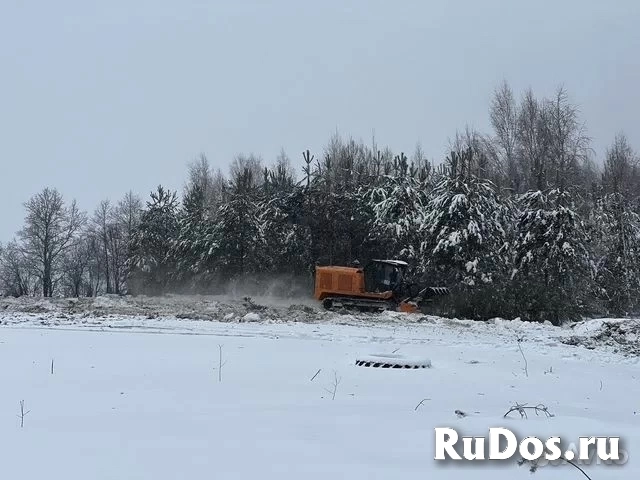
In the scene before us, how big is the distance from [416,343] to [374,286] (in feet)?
42.2

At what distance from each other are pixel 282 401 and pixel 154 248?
48.4 metres

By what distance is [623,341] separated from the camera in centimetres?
1731

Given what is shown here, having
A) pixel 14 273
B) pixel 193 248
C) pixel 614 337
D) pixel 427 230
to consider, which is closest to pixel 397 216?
pixel 427 230

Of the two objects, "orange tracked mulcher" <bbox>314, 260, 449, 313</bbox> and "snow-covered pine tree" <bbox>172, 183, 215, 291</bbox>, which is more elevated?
"snow-covered pine tree" <bbox>172, 183, 215, 291</bbox>

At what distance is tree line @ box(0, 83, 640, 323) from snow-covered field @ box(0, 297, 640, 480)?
13558mm

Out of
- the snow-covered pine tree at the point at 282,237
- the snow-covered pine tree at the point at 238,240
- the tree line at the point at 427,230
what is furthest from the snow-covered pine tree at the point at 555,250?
the snow-covered pine tree at the point at 238,240

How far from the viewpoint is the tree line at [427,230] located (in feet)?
98.6

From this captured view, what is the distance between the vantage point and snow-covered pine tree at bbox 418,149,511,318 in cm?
3044

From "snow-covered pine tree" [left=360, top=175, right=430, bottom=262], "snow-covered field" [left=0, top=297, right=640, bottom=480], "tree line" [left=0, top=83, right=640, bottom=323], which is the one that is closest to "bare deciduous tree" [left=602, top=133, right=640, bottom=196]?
"tree line" [left=0, top=83, right=640, bottom=323]

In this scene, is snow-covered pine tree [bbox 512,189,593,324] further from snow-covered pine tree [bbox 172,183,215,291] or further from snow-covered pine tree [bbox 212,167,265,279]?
snow-covered pine tree [bbox 172,183,215,291]

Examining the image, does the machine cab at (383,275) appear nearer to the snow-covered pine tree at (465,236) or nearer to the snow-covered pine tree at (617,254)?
the snow-covered pine tree at (465,236)

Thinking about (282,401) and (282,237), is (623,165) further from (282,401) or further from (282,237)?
(282,401)

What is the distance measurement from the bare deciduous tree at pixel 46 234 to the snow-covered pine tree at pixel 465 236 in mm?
39938

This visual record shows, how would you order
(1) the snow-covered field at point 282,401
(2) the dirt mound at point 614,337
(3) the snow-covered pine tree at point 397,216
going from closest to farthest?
(1) the snow-covered field at point 282,401
(2) the dirt mound at point 614,337
(3) the snow-covered pine tree at point 397,216
